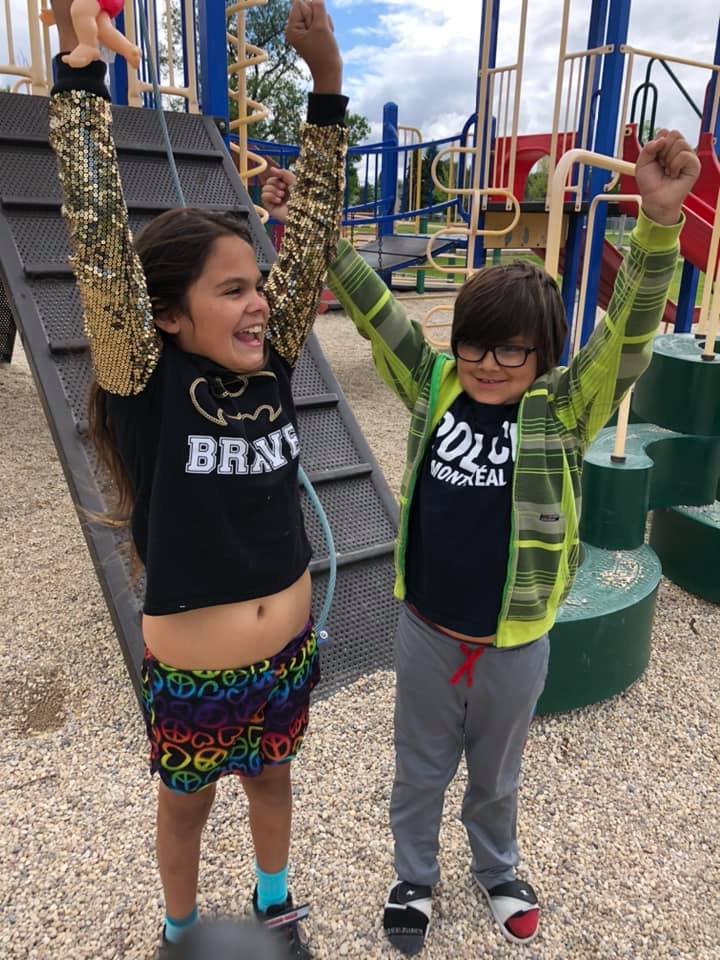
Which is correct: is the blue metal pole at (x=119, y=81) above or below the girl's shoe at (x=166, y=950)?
above

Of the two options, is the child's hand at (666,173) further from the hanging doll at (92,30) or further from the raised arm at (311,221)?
the hanging doll at (92,30)

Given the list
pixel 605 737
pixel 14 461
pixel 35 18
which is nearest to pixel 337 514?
pixel 605 737

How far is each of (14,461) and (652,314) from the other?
4.66 metres

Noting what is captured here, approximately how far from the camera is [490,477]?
1.48 metres

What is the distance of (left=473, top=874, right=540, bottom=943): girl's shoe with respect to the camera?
69.0 inches

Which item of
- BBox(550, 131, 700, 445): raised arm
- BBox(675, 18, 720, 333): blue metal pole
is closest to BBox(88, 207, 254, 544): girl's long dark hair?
BBox(550, 131, 700, 445): raised arm

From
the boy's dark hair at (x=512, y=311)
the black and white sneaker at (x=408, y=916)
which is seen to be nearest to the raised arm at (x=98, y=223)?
the boy's dark hair at (x=512, y=311)

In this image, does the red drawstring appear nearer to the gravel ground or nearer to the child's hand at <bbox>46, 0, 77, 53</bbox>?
the gravel ground

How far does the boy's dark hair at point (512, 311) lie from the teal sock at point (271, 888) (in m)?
1.23

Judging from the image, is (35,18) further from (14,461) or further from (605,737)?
A: (605,737)

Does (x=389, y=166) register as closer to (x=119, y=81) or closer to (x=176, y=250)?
(x=119, y=81)

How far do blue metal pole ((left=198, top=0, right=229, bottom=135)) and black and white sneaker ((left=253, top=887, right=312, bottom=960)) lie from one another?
3503mm

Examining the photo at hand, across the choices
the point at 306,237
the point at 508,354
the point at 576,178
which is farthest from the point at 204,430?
the point at 576,178

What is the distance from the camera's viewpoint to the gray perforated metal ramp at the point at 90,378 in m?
2.51
